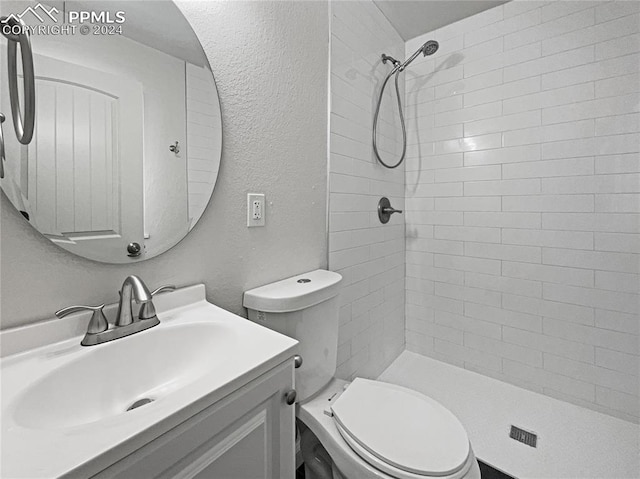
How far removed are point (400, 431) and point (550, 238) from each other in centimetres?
145

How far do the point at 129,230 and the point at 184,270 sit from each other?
19cm

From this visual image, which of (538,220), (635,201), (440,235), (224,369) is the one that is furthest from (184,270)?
(635,201)

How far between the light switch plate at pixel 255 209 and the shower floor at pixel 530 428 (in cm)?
141

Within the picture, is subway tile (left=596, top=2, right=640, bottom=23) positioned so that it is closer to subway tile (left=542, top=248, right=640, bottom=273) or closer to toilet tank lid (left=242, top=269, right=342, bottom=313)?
subway tile (left=542, top=248, right=640, bottom=273)

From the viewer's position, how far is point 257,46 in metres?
1.10

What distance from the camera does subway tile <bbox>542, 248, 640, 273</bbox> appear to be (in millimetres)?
1523

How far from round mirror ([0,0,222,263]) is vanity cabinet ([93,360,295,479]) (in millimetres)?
492

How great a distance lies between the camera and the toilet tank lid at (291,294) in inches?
39.4

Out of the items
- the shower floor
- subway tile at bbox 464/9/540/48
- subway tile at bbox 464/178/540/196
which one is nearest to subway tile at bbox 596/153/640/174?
subway tile at bbox 464/178/540/196

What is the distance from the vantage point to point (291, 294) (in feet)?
3.39

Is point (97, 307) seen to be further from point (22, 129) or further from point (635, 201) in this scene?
point (635, 201)

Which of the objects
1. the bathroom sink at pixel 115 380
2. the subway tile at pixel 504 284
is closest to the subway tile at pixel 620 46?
the subway tile at pixel 504 284

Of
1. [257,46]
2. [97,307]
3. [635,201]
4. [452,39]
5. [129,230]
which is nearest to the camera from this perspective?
[97,307]

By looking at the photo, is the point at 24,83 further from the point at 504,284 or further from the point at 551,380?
the point at 551,380
